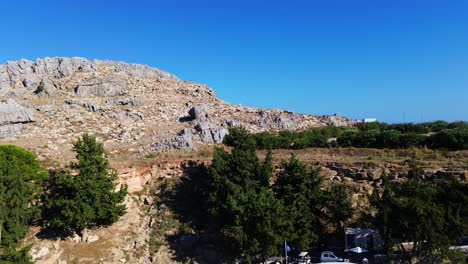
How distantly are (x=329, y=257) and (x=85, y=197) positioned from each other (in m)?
17.9

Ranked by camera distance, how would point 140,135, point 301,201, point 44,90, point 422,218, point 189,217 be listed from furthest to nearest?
point 44,90 → point 140,135 → point 189,217 → point 301,201 → point 422,218

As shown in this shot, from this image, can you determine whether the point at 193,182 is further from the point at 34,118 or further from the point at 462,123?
the point at 462,123

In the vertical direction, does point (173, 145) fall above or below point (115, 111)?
below

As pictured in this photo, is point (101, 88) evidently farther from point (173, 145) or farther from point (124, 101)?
point (173, 145)

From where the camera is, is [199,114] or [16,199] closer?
[16,199]

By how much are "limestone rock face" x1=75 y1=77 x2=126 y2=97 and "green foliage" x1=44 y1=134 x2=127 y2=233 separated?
32884 mm

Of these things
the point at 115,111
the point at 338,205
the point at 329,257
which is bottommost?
the point at 329,257

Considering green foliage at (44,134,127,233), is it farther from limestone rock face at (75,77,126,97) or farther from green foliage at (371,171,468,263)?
limestone rock face at (75,77,126,97)

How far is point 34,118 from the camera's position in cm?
4909

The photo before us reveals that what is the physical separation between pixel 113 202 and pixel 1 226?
793 centimetres

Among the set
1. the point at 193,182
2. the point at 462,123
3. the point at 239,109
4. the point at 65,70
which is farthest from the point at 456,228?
the point at 65,70

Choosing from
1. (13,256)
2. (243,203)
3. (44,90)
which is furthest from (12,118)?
(243,203)

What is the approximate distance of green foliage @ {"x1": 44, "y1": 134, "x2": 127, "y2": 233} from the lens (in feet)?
89.1

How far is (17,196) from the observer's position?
25453 millimetres
